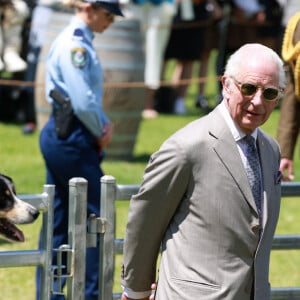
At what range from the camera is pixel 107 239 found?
585 centimetres

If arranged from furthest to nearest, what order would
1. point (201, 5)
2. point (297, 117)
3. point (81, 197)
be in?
point (201, 5) → point (297, 117) → point (81, 197)

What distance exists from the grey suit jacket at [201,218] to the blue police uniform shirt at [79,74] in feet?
8.00

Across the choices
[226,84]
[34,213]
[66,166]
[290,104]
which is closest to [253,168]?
[226,84]

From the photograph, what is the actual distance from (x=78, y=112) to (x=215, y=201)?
2.63 m

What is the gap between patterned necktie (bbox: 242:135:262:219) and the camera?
4824 millimetres

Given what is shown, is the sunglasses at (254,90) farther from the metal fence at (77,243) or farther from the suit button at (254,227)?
the metal fence at (77,243)

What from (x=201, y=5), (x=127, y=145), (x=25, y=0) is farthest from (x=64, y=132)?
(x=201, y=5)

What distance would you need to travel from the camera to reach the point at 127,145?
504 inches

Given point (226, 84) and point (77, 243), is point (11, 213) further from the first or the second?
point (226, 84)

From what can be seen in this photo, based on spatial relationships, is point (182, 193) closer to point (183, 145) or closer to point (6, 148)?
point (183, 145)

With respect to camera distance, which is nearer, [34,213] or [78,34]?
[34,213]

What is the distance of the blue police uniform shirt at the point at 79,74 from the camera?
23.6ft

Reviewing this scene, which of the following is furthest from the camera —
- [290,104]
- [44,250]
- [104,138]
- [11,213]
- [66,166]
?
[104,138]

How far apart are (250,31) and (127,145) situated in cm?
602
